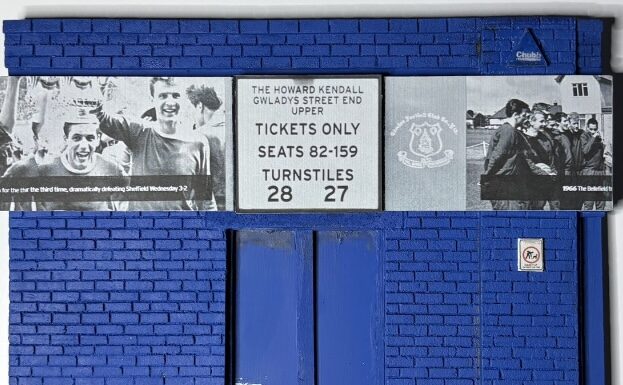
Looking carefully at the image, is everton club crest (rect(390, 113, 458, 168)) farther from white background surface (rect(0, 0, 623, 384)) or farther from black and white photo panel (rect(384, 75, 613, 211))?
white background surface (rect(0, 0, 623, 384))

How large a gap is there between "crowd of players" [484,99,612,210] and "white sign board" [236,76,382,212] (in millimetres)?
906

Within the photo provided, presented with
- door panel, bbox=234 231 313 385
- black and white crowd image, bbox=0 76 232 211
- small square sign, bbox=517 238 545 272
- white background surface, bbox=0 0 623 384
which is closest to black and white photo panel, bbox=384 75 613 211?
small square sign, bbox=517 238 545 272

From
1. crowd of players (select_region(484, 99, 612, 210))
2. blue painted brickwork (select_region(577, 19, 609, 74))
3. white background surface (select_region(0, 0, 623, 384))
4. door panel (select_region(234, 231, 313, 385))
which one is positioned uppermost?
white background surface (select_region(0, 0, 623, 384))

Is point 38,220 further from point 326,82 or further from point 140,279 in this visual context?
point 326,82

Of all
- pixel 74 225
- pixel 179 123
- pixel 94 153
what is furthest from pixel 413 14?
pixel 74 225

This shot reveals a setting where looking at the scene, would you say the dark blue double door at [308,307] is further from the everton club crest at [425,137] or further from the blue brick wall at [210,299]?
the everton club crest at [425,137]

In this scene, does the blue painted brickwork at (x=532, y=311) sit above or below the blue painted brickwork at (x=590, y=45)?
below

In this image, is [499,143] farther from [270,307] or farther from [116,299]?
[116,299]

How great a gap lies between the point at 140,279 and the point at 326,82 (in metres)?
1.97

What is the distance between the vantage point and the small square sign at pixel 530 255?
15.1 ft

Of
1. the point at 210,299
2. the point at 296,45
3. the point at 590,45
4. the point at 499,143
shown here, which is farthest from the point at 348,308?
the point at 590,45

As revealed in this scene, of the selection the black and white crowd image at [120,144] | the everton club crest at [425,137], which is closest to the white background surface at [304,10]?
the black and white crowd image at [120,144]

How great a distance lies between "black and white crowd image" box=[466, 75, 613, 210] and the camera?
4633 mm

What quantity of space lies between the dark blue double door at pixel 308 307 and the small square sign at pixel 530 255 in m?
1.01
